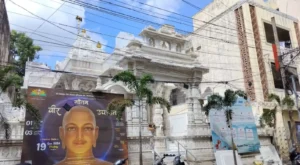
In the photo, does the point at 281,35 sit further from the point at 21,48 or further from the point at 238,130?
the point at 21,48

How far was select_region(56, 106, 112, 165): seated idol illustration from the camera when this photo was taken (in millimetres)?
9117

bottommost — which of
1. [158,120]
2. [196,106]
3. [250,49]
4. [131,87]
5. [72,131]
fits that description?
[72,131]

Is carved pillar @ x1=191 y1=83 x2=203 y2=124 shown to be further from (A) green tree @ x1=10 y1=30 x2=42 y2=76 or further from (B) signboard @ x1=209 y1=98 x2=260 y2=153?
(A) green tree @ x1=10 y1=30 x2=42 y2=76

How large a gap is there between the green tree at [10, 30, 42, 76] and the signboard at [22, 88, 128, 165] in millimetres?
14208

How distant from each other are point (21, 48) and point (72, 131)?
15.7 metres

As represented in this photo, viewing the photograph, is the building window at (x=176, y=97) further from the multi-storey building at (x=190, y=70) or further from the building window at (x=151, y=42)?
the building window at (x=151, y=42)

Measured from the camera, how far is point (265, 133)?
15.5m

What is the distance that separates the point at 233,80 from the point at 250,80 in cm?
191

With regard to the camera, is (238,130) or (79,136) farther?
(238,130)

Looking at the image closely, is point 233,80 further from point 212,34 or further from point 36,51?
point 36,51

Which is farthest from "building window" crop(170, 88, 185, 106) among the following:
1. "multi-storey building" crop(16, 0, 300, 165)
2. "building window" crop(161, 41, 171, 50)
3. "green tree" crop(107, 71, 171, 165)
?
"green tree" crop(107, 71, 171, 165)

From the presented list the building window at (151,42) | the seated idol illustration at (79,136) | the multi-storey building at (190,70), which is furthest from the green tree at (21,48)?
the seated idol illustration at (79,136)

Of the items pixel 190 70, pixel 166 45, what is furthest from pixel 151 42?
pixel 190 70

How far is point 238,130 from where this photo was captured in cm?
1422
